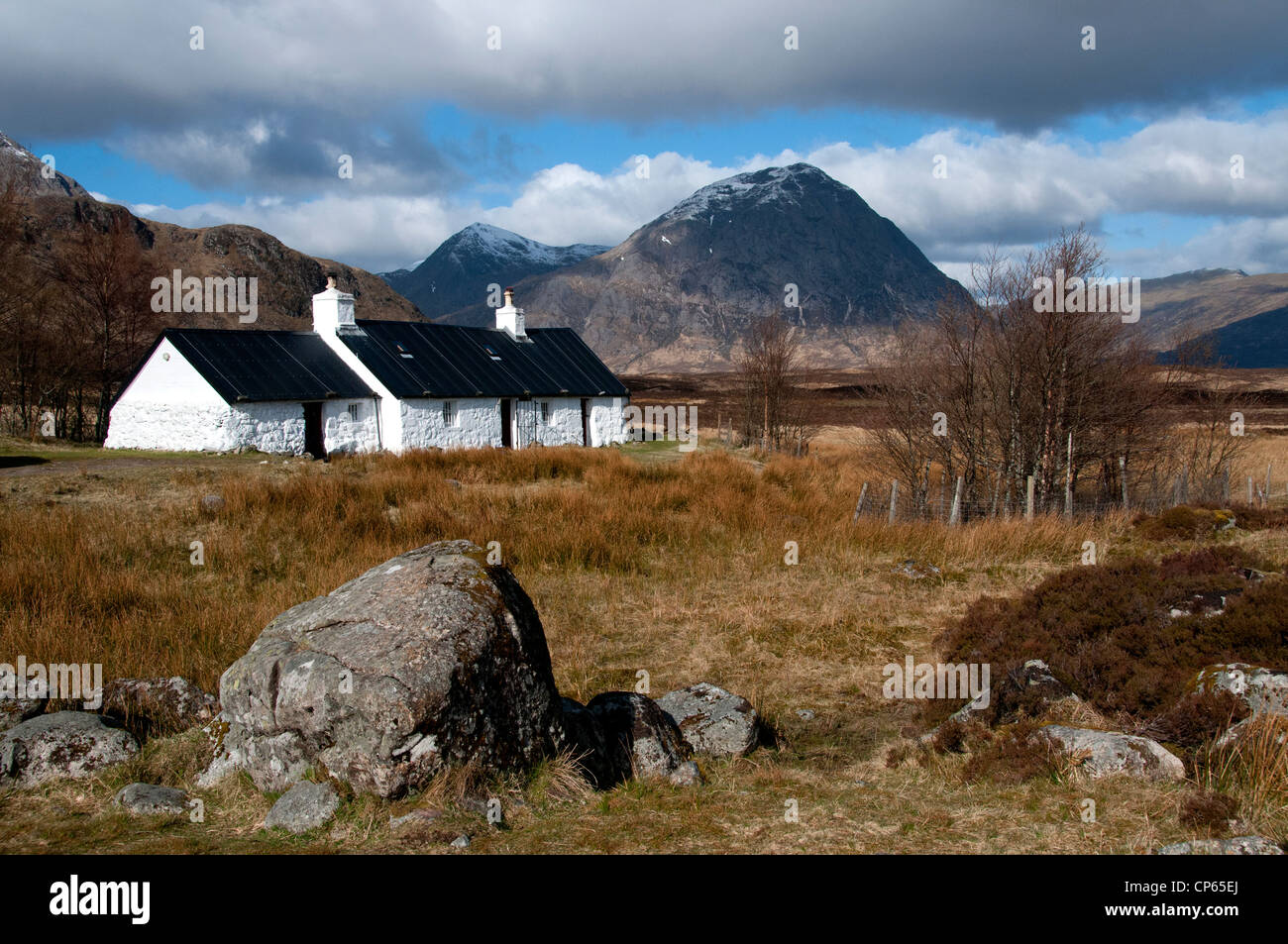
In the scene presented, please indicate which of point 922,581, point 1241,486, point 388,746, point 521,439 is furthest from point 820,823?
point 521,439

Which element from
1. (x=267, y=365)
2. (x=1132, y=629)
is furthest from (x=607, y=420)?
(x=1132, y=629)

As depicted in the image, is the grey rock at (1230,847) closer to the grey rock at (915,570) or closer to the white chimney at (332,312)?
the grey rock at (915,570)

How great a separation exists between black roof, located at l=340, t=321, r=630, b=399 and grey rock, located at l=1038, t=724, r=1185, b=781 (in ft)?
88.5

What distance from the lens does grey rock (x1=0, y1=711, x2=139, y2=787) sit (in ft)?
18.1

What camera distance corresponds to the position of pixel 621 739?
20.9 ft

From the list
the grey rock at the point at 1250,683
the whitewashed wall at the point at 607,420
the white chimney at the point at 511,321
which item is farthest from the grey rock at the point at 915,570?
the white chimney at the point at 511,321

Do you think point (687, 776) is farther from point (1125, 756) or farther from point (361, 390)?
point (361, 390)

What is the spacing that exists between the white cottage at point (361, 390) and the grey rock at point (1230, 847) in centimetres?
2615

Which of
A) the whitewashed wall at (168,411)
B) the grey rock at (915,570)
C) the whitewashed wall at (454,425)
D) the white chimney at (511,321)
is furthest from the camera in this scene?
the white chimney at (511,321)

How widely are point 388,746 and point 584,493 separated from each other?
12677 mm

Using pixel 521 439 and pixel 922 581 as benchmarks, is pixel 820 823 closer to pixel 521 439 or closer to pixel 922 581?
pixel 922 581

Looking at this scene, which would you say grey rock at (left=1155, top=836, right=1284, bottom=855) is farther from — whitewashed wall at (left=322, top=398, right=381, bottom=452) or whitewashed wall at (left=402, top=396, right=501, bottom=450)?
whitewashed wall at (left=322, top=398, right=381, bottom=452)

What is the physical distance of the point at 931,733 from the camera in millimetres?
7168

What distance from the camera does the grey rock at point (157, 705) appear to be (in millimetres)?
6668
